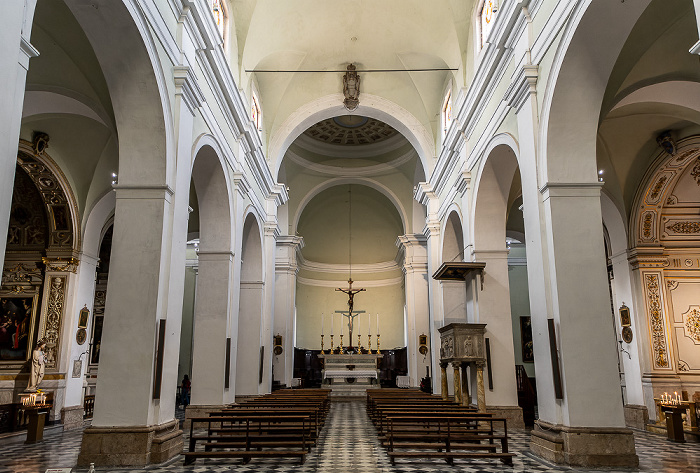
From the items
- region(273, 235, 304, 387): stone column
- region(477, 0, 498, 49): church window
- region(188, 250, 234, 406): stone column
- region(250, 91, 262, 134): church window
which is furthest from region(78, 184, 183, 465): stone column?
region(273, 235, 304, 387): stone column

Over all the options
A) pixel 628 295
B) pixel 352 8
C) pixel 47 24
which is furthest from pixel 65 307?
pixel 628 295

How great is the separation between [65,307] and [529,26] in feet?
34.9

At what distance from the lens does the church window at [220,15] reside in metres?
10.5

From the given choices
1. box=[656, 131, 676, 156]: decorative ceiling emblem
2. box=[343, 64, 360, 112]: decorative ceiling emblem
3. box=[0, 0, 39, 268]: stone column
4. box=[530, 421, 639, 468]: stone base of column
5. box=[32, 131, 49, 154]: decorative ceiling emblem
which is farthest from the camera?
box=[343, 64, 360, 112]: decorative ceiling emblem

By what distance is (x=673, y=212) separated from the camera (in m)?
11.7

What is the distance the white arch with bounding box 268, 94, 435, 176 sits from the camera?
16.1m

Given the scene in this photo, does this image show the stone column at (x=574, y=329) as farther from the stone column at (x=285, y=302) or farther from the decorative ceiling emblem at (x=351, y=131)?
the decorative ceiling emblem at (x=351, y=131)

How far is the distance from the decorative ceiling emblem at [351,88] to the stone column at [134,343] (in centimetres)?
932

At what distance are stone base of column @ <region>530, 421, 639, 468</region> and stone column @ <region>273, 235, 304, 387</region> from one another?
1334 cm

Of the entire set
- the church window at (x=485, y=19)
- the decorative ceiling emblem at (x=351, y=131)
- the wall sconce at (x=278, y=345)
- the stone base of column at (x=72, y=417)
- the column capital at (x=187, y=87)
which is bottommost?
the stone base of column at (x=72, y=417)

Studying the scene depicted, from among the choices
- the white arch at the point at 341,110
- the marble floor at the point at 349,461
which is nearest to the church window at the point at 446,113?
the white arch at the point at 341,110

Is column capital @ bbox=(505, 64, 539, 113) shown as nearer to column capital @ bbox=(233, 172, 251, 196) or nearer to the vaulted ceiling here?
the vaulted ceiling

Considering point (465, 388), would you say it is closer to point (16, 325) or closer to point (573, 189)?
point (573, 189)

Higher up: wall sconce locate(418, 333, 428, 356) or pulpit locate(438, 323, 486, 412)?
wall sconce locate(418, 333, 428, 356)
